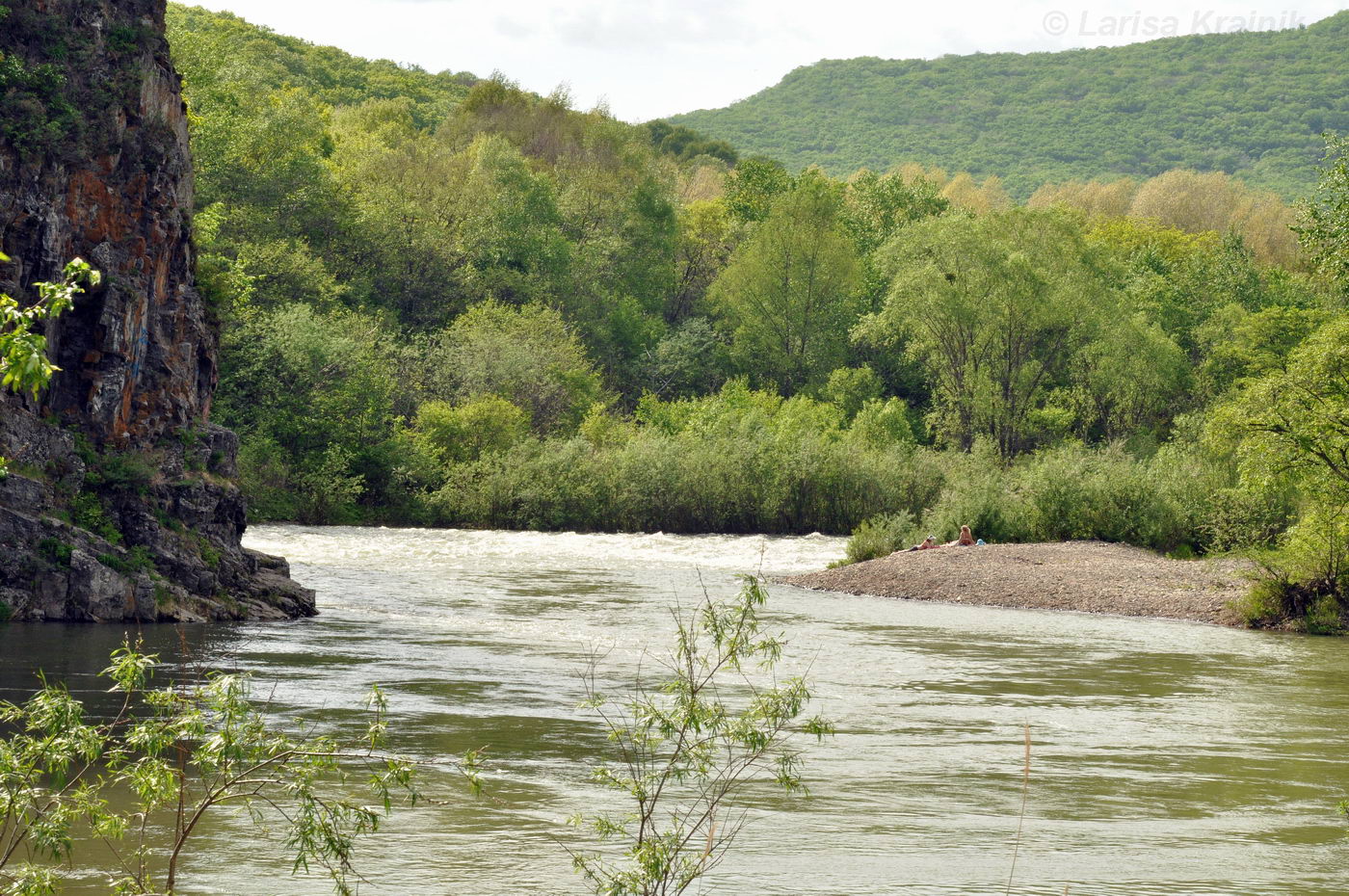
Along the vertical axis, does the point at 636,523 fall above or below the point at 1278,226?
below

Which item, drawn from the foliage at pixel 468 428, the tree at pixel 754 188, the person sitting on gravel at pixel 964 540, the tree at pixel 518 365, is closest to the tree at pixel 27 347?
the person sitting on gravel at pixel 964 540

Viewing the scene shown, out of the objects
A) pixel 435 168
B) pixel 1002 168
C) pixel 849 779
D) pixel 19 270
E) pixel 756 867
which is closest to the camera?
pixel 756 867

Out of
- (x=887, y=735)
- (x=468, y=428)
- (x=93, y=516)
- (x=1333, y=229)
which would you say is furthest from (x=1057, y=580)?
(x=468, y=428)

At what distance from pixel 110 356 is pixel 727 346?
56.5 metres

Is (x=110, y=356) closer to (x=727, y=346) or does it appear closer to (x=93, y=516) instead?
(x=93, y=516)

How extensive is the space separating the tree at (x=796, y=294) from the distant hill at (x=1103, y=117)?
7106 centimetres

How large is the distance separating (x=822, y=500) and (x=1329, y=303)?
118 ft

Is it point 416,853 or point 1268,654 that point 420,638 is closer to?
point 416,853

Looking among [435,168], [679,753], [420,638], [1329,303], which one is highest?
[435,168]

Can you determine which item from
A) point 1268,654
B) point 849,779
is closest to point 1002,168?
point 1268,654

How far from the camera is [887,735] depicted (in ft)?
59.2

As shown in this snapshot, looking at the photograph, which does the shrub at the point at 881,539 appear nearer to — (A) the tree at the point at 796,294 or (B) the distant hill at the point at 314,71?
(A) the tree at the point at 796,294

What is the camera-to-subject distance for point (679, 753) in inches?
321

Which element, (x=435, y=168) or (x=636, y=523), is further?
(x=435, y=168)
